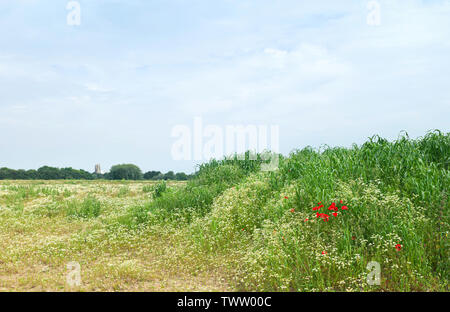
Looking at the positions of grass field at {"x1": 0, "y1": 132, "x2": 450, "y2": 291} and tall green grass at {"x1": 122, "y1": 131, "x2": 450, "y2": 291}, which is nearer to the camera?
tall green grass at {"x1": 122, "y1": 131, "x2": 450, "y2": 291}

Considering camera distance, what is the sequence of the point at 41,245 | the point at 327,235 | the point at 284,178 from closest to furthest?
the point at 327,235
the point at 41,245
the point at 284,178

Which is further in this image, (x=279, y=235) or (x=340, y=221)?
(x=279, y=235)

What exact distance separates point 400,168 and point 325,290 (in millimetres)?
3958

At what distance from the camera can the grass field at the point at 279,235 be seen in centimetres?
518

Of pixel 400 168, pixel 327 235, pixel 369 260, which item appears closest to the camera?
pixel 369 260

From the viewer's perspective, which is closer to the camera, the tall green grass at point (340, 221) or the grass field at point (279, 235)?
the tall green grass at point (340, 221)

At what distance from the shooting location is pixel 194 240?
7.53 m

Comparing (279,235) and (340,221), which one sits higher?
(340,221)

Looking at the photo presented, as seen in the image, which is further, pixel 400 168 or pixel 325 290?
pixel 400 168

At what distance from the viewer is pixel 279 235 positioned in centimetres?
596

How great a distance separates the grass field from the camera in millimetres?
5180

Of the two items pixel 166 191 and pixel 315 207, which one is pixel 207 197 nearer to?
pixel 166 191

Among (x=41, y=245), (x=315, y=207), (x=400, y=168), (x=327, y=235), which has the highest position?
(x=400, y=168)
